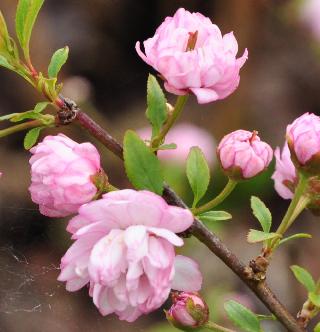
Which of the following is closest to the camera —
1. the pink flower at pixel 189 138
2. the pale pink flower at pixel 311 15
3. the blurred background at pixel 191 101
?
the blurred background at pixel 191 101

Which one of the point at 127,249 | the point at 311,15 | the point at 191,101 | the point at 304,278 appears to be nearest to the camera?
the point at 127,249

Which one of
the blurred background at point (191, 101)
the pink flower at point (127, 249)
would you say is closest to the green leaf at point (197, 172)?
the pink flower at point (127, 249)

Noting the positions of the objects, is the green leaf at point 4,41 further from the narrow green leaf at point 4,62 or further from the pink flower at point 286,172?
the pink flower at point 286,172

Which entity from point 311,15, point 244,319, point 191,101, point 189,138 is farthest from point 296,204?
point 191,101

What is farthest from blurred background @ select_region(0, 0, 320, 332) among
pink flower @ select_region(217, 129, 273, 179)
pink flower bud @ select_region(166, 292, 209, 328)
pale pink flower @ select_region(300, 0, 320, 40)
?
pink flower @ select_region(217, 129, 273, 179)

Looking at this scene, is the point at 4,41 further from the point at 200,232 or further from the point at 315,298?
the point at 315,298

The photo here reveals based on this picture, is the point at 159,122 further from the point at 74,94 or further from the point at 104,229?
the point at 74,94

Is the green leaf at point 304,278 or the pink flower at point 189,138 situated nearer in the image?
the green leaf at point 304,278
